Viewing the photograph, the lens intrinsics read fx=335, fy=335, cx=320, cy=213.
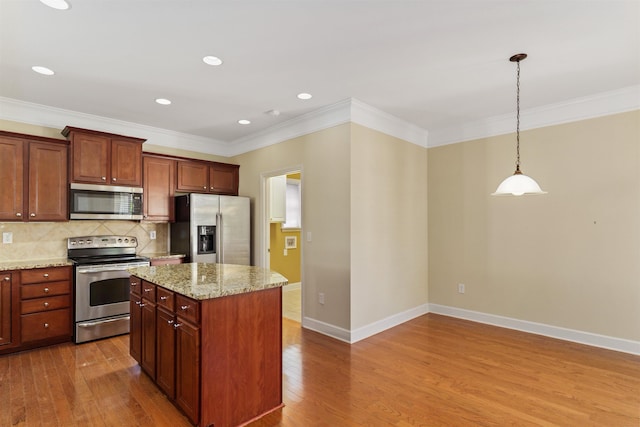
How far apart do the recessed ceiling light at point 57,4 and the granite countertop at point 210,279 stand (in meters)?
1.92

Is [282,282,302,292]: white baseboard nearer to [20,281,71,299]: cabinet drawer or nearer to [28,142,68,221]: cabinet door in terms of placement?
[20,281,71,299]: cabinet drawer

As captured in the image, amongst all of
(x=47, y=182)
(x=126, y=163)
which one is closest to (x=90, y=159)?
(x=126, y=163)

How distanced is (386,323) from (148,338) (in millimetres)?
2773

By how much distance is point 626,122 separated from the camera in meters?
3.60

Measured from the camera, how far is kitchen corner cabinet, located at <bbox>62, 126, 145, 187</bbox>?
3990mm

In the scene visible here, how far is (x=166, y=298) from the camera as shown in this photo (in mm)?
2465

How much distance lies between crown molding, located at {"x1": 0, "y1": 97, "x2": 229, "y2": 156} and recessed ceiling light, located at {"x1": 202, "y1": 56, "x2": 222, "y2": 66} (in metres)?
2.41

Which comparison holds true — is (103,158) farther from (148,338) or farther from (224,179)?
(148,338)

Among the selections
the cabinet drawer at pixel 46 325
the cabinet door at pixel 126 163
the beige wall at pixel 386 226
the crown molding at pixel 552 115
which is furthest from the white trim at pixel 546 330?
the cabinet drawer at pixel 46 325

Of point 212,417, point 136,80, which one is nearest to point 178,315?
point 212,417

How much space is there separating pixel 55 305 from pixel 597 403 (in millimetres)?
5195

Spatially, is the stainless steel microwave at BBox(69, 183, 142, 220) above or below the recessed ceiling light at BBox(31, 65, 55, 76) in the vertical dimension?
below

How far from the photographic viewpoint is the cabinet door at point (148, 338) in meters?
2.71

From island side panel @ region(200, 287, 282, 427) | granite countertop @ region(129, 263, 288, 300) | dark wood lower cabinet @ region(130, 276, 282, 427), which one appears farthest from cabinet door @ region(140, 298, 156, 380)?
island side panel @ region(200, 287, 282, 427)
